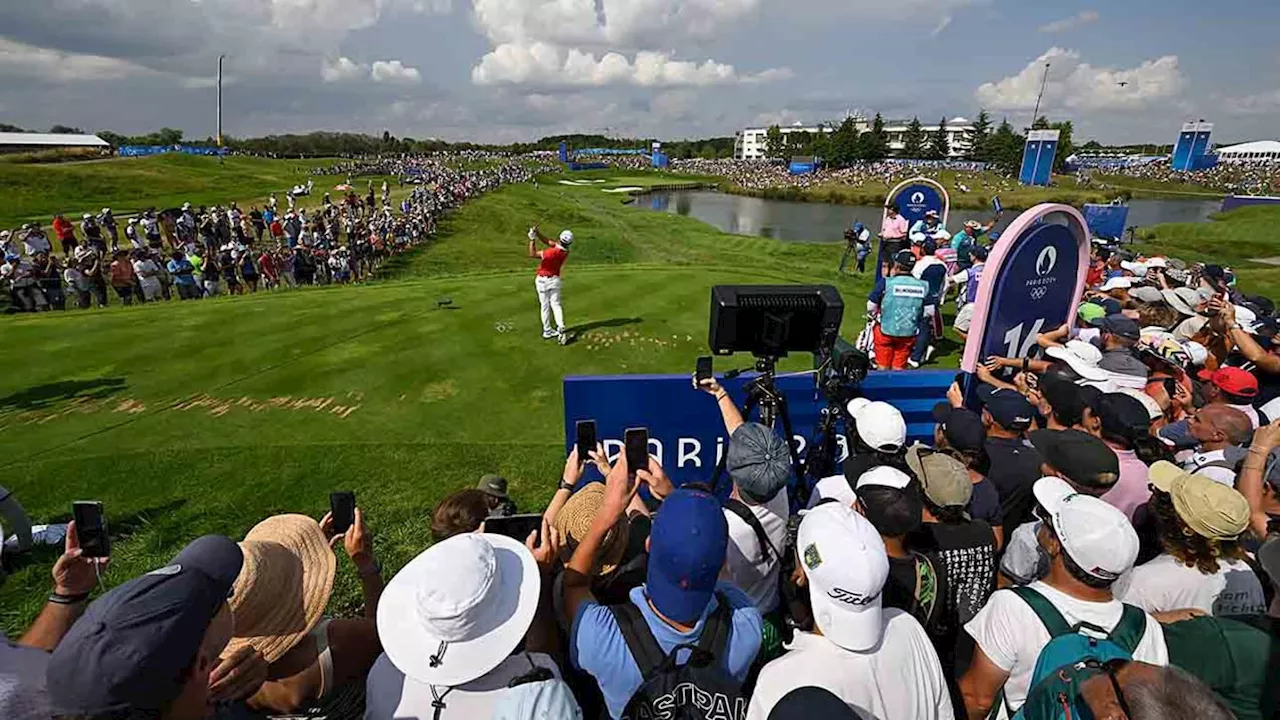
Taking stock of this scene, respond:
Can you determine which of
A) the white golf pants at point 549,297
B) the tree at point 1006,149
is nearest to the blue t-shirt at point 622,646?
the white golf pants at point 549,297

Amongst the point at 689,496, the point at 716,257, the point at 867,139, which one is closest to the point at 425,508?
the point at 689,496

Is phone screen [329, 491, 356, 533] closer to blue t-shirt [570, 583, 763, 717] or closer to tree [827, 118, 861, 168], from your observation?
blue t-shirt [570, 583, 763, 717]

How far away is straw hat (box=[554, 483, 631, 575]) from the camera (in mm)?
2771

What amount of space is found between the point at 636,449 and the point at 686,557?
118 cm

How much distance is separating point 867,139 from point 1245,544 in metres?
104

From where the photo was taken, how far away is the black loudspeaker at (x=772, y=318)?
166 inches

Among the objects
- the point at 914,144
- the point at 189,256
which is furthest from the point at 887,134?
the point at 189,256

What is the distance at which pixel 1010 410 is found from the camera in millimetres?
4223

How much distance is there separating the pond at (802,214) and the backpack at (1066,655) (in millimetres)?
36231

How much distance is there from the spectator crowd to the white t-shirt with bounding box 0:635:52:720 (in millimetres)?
15316

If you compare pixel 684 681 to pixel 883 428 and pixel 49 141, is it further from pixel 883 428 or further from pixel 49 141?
pixel 49 141

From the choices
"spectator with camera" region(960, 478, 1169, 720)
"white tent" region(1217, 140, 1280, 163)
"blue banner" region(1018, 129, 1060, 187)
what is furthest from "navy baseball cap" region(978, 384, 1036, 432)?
"white tent" region(1217, 140, 1280, 163)

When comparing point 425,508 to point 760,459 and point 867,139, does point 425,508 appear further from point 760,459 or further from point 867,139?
point 867,139

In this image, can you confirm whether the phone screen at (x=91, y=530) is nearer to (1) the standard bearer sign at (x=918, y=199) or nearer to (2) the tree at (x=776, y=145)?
(1) the standard bearer sign at (x=918, y=199)
